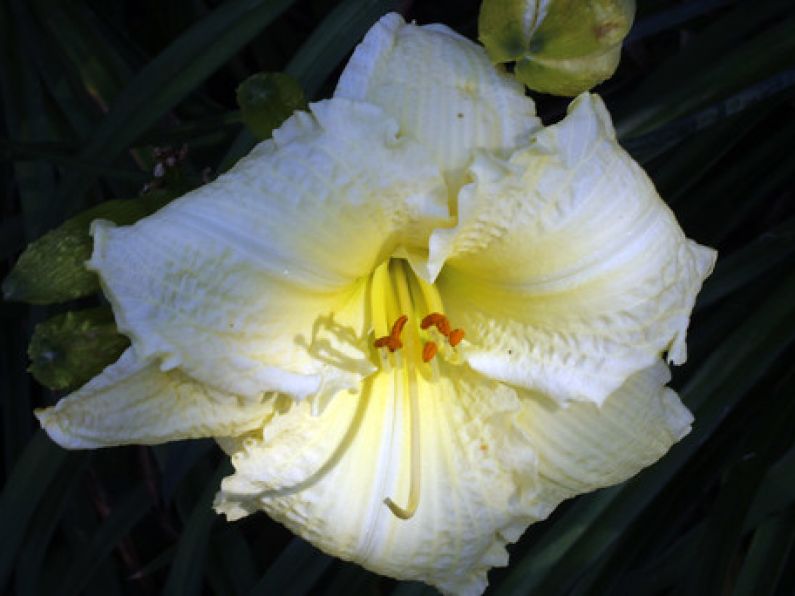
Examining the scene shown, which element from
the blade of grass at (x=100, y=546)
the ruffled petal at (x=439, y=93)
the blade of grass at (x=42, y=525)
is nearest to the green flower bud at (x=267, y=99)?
the ruffled petal at (x=439, y=93)

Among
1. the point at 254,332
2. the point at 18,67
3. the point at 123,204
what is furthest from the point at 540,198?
the point at 18,67

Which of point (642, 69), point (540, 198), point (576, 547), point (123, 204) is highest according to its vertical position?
point (123, 204)

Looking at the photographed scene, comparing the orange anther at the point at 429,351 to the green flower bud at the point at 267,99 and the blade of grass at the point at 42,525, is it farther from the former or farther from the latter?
the blade of grass at the point at 42,525

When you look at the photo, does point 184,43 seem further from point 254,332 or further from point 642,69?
point 642,69

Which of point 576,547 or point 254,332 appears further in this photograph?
point 576,547

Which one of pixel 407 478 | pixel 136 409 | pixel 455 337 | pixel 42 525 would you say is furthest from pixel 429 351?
pixel 42 525

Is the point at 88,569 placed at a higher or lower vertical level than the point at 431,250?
lower

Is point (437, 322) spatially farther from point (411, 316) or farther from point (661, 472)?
point (661, 472)
